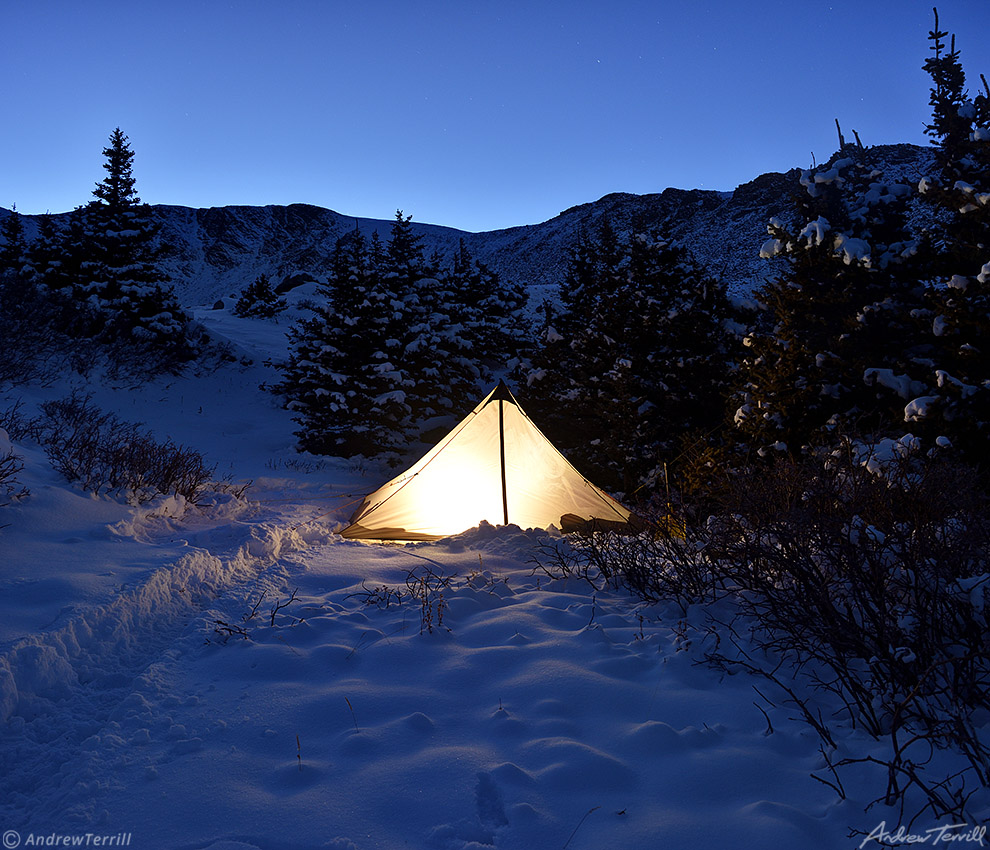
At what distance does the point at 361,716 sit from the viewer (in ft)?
9.05

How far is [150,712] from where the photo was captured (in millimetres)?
2787

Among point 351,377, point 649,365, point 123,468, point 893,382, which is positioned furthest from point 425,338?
point 893,382

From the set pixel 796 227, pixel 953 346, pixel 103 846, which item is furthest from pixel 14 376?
pixel 953 346

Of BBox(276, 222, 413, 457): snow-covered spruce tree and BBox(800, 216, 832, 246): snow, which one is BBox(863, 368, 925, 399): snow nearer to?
BBox(800, 216, 832, 246): snow

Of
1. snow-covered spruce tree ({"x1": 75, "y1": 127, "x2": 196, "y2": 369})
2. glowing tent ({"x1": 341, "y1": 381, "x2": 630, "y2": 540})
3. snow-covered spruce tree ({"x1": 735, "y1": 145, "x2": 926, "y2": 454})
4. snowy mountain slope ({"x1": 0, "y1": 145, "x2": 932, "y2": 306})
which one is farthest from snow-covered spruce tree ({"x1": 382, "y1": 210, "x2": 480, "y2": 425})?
snowy mountain slope ({"x1": 0, "y1": 145, "x2": 932, "y2": 306})

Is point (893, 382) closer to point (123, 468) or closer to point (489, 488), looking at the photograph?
point (489, 488)

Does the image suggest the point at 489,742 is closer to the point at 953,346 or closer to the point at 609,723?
the point at 609,723

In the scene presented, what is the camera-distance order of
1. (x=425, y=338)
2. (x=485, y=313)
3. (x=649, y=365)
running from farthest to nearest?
(x=485, y=313), (x=425, y=338), (x=649, y=365)

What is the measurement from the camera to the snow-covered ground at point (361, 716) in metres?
2.01

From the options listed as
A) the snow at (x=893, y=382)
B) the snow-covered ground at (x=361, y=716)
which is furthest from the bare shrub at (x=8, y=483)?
the snow at (x=893, y=382)

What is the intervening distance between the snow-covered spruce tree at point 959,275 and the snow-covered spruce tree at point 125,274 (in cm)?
2173

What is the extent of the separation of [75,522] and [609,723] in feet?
17.2

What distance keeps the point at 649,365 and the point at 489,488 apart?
33.3ft

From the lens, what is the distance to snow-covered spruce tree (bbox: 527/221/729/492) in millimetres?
15680
